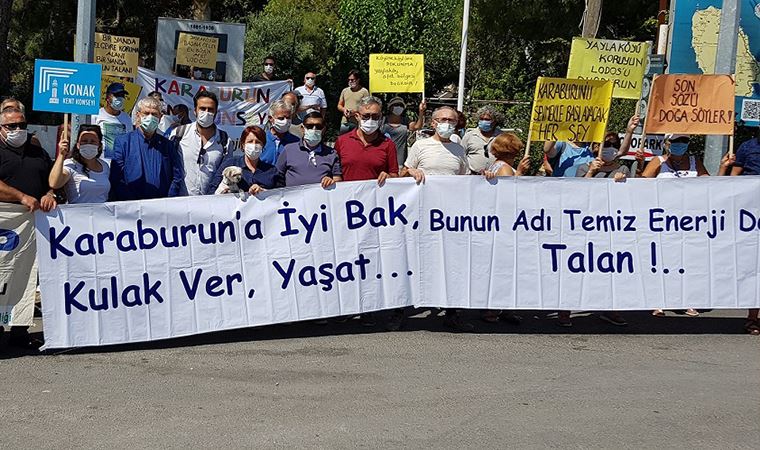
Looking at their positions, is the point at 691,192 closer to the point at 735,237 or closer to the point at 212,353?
the point at 735,237

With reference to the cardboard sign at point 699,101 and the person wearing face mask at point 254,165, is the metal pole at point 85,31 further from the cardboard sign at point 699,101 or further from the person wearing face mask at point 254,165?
the cardboard sign at point 699,101

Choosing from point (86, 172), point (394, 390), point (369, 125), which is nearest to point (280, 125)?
point (369, 125)

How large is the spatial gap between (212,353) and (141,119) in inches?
74.9

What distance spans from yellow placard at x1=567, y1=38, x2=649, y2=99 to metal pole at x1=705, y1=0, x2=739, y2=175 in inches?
34.0

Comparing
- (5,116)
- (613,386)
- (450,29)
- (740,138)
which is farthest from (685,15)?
(450,29)

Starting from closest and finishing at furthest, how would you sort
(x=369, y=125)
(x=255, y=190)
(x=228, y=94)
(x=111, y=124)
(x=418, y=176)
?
(x=255, y=190) < (x=418, y=176) < (x=369, y=125) < (x=111, y=124) < (x=228, y=94)

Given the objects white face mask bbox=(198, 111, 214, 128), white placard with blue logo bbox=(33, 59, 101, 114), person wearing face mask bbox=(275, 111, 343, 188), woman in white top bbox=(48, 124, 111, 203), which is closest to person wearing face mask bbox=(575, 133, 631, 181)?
person wearing face mask bbox=(275, 111, 343, 188)

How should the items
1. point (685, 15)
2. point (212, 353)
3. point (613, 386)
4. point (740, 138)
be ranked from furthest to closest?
point (740, 138), point (685, 15), point (212, 353), point (613, 386)

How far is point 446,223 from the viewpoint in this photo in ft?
26.4

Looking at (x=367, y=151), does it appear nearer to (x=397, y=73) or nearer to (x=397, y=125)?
(x=397, y=125)

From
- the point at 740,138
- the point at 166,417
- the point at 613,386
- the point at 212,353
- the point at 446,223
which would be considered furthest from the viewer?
the point at 740,138

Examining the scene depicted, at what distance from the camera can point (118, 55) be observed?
12.8m

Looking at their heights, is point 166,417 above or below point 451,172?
below

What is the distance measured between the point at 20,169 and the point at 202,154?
1.55 m
